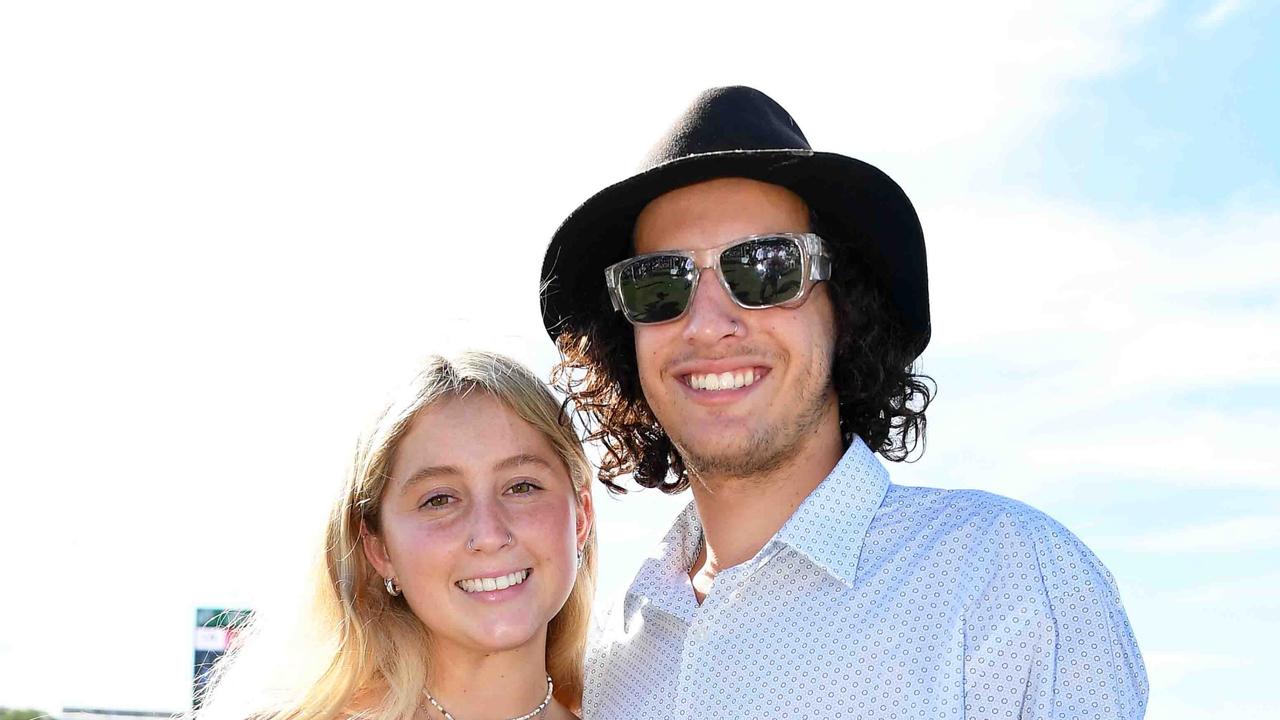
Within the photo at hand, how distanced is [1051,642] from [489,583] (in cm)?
157

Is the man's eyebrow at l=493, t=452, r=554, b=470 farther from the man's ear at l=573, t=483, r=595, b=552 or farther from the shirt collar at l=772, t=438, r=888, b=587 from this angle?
the shirt collar at l=772, t=438, r=888, b=587

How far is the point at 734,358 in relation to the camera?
3.41 meters

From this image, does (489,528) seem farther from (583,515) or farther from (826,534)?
(826,534)

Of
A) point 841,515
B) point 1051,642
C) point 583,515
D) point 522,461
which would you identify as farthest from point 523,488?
point 1051,642

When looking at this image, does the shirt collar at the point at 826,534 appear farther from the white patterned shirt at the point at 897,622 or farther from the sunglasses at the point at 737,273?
the sunglasses at the point at 737,273

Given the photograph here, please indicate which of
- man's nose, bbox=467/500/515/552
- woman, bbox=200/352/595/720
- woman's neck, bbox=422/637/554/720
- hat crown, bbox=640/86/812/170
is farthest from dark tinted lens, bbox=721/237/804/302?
woman's neck, bbox=422/637/554/720

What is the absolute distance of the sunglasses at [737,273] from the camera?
3432mm

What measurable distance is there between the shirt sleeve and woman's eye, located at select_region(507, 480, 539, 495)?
1406mm

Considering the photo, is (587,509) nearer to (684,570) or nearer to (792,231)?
(684,570)

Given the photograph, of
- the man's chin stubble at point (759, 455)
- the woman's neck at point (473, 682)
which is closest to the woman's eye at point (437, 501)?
the woman's neck at point (473, 682)

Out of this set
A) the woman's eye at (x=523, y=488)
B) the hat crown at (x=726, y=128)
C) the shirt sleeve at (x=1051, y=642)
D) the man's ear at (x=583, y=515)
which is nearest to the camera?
the shirt sleeve at (x=1051, y=642)

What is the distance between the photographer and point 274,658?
4016mm

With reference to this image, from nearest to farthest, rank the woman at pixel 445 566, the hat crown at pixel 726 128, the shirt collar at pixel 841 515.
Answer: the shirt collar at pixel 841 515 → the hat crown at pixel 726 128 → the woman at pixel 445 566

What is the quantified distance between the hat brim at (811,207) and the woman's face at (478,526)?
0.54 meters
